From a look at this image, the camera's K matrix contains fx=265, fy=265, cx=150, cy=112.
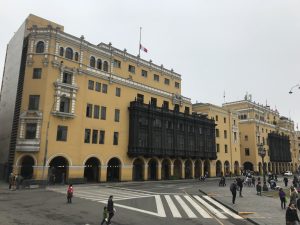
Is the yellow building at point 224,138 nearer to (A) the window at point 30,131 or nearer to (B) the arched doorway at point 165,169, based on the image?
(B) the arched doorway at point 165,169

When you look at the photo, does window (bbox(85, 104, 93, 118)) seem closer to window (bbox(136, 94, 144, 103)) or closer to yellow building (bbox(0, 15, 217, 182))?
yellow building (bbox(0, 15, 217, 182))

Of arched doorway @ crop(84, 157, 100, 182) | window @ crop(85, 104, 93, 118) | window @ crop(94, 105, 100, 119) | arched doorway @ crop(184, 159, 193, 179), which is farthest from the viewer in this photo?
arched doorway @ crop(184, 159, 193, 179)

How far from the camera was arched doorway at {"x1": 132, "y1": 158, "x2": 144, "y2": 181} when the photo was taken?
50.2 m

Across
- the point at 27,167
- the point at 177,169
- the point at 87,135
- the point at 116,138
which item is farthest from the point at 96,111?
the point at 177,169

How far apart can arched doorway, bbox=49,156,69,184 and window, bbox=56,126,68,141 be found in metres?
3.03

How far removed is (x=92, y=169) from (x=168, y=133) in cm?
1731

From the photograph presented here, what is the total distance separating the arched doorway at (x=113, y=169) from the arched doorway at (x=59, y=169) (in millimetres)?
8491

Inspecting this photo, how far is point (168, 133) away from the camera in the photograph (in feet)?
179

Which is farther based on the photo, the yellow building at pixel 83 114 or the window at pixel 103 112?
the window at pixel 103 112

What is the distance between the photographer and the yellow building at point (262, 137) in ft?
275

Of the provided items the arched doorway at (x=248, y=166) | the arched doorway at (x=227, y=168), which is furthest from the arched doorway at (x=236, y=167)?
the arched doorway at (x=248, y=166)

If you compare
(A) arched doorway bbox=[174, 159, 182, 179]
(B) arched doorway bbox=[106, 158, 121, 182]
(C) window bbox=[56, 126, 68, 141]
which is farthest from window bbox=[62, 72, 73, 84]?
(A) arched doorway bbox=[174, 159, 182, 179]

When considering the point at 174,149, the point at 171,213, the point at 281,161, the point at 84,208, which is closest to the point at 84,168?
the point at 174,149

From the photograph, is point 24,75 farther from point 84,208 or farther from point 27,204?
point 84,208
